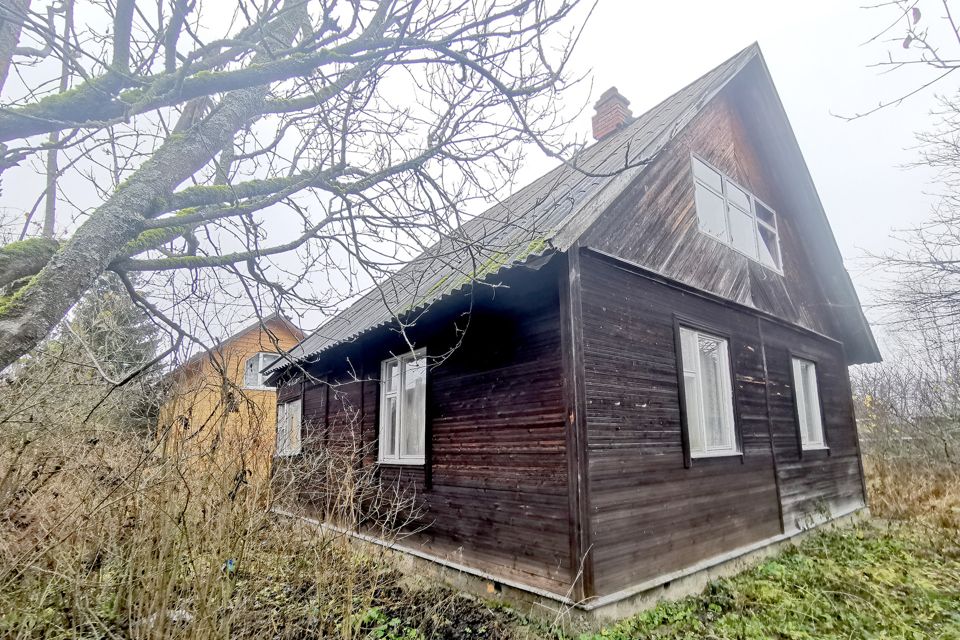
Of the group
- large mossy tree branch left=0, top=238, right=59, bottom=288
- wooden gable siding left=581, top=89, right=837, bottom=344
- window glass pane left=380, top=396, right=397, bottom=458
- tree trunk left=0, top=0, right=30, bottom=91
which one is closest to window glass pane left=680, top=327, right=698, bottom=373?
wooden gable siding left=581, top=89, right=837, bottom=344

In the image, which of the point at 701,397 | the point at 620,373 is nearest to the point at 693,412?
the point at 701,397

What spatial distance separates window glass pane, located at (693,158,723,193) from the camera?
7.30m

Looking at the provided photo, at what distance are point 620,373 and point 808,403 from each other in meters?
6.21

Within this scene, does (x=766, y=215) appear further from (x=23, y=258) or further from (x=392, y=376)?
(x=23, y=258)

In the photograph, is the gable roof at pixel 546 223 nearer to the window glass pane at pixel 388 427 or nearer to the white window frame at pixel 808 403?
the window glass pane at pixel 388 427

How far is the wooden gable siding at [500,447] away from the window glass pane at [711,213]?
11.0 ft

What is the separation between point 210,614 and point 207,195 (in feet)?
8.60

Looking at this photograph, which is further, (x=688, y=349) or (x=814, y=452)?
(x=814, y=452)

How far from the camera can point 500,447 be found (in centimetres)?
543

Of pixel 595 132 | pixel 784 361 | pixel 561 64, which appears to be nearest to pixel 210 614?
pixel 561 64

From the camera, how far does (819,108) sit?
417cm

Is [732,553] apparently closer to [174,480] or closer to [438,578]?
[438,578]

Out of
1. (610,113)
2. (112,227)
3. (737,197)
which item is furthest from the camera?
(610,113)

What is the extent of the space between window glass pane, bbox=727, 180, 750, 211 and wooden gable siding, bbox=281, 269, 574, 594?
4.64 meters
